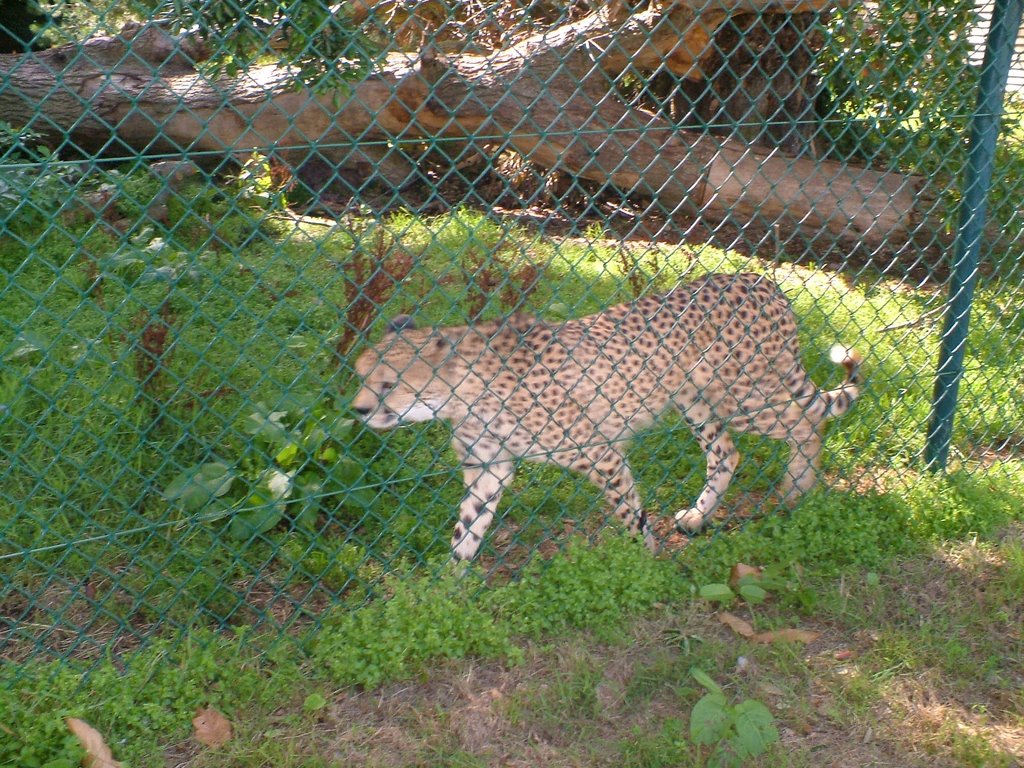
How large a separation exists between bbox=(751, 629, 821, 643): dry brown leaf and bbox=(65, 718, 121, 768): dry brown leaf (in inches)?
67.3

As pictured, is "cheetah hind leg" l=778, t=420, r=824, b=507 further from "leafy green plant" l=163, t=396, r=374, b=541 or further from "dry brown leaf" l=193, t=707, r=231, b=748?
"dry brown leaf" l=193, t=707, r=231, b=748

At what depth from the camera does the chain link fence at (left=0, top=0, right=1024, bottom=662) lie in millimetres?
2693

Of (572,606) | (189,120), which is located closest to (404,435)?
(572,606)

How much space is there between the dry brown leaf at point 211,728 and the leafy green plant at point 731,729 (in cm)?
113

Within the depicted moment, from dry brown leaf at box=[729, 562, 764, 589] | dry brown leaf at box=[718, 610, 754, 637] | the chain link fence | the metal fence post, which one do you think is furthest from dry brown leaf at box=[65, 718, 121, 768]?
the metal fence post

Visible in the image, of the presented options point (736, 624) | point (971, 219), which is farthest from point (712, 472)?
point (971, 219)

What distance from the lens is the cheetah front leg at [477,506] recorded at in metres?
3.29

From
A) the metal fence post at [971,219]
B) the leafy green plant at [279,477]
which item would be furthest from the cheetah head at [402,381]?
the metal fence post at [971,219]

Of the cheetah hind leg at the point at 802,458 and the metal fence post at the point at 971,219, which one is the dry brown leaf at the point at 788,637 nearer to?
the cheetah hind leg at the point at 802,458

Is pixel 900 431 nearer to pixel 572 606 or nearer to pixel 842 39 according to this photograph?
pixel 572 606

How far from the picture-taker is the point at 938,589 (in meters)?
3.14

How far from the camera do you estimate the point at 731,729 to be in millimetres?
2482

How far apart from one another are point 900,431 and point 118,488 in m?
2.85

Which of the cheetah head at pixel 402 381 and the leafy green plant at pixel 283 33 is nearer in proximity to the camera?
the leafy green plant at pixel 283 33
